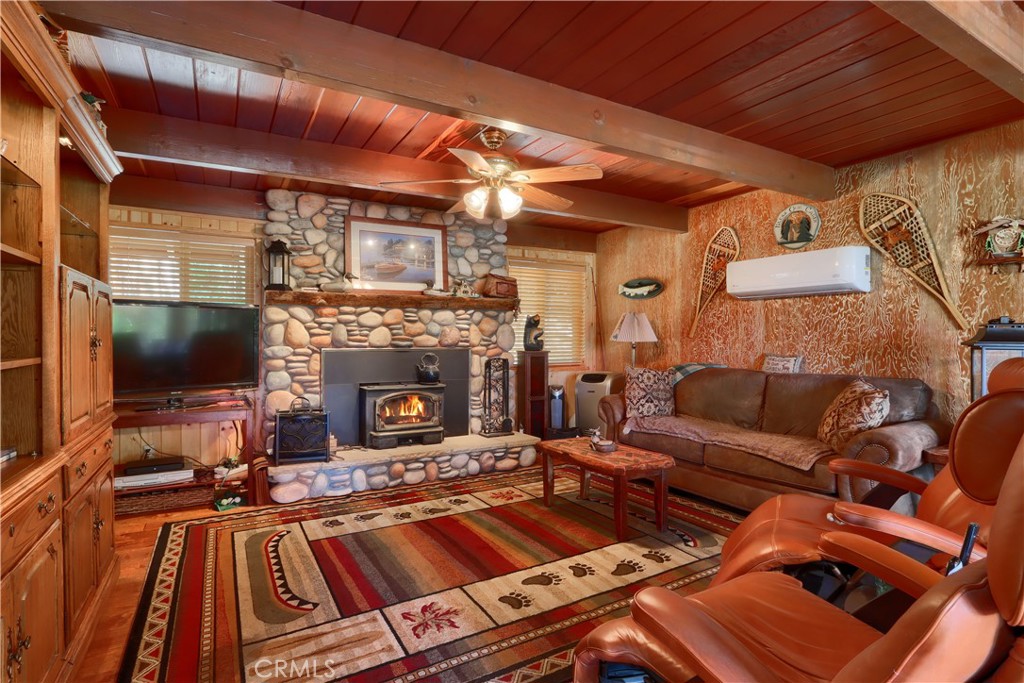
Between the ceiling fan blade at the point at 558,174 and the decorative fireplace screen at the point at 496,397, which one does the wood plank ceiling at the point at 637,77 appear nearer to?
the ceiling fan blade at the point at 558,174

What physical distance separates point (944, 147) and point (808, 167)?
2.66 feet

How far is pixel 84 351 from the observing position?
212cm

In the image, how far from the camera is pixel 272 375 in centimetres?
438

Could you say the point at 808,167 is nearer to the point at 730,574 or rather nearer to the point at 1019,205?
the point at 1019,205

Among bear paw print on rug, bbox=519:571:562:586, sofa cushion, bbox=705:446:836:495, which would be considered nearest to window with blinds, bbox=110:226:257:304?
bear paw print on rug, bbox=519:571:562:586

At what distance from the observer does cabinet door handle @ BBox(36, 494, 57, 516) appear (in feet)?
A: 5.25

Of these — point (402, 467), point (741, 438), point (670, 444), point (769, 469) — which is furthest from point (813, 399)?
point (402, 467)

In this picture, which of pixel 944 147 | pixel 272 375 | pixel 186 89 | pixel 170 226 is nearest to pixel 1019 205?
pixel 944 147

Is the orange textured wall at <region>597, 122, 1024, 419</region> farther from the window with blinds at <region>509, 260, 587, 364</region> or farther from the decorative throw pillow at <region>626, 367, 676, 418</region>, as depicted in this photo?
the window with blinds at <region>509, 260, 587, 364</region>

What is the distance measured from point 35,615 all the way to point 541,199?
3.28 metres

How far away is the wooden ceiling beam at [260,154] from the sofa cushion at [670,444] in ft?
6.72

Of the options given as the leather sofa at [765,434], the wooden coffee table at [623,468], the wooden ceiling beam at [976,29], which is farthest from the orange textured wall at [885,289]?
the wooden coffee table at [623,468]

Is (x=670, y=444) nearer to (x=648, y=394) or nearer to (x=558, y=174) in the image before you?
(x=648, y=394)

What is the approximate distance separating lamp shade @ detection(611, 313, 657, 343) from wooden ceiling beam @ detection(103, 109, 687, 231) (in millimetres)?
1878
